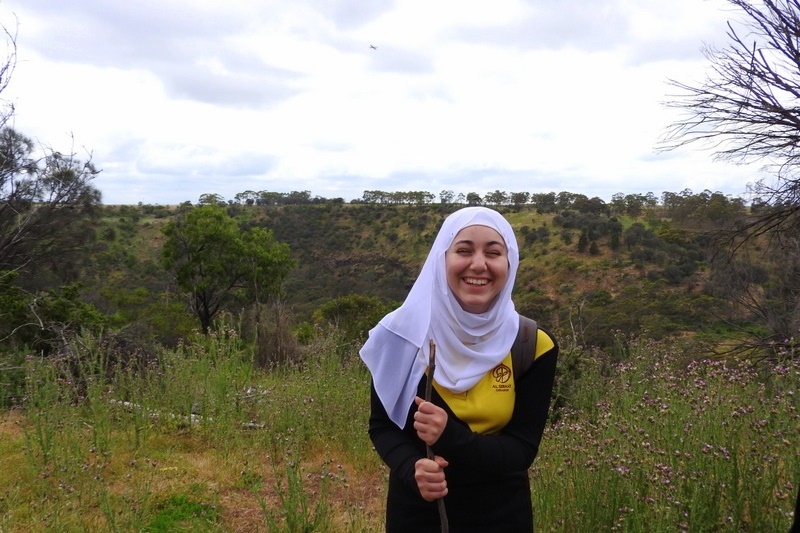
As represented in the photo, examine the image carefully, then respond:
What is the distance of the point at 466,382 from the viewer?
1.55 meters

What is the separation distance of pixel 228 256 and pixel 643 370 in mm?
18780

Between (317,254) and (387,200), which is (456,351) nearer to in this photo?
(317,254)

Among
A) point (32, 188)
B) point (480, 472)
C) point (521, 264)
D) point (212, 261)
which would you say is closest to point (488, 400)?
point (480, 472)

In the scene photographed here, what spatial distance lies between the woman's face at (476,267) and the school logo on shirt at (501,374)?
0.54 ft

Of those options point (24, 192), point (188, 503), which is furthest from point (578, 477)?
point (24, 192)

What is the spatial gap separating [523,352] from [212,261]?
20.4m

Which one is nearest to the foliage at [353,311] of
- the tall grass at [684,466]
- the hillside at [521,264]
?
the hillside at [521,264]

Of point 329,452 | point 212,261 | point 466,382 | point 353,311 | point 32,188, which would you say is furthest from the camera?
point 212,261

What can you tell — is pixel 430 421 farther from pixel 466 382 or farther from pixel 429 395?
pixel 466 382

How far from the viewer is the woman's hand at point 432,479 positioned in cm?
142

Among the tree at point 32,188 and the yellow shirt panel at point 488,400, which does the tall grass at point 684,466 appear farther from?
the tree at point 32,188

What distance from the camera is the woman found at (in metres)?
1.57

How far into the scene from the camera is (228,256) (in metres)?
21.0

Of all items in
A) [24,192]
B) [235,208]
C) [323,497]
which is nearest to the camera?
[323,497]
